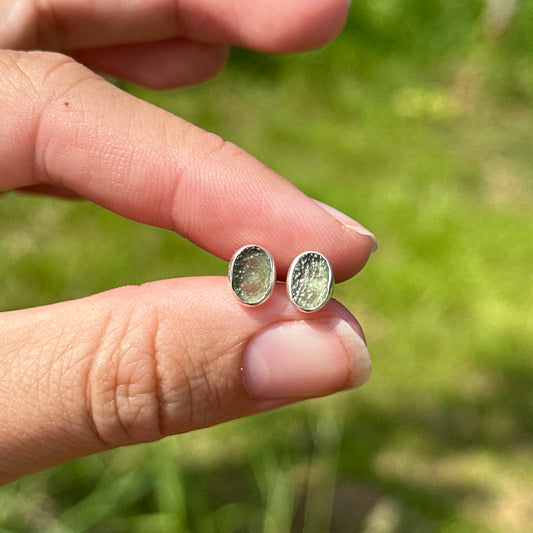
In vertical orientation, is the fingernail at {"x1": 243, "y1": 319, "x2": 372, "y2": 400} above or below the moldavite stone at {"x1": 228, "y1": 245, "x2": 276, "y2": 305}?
below

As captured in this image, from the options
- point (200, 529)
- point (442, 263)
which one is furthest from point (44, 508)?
point (442, 263)

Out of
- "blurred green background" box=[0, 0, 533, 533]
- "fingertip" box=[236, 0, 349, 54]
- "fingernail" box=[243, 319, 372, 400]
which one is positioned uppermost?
"fingertip" box=[236, 0, 349, 54]

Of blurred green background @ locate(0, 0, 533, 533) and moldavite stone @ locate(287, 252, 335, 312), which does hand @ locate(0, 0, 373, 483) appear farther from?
blurred green background @ locate(0, 0, 533, 533)

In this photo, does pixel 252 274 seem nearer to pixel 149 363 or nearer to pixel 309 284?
pixel 309 284

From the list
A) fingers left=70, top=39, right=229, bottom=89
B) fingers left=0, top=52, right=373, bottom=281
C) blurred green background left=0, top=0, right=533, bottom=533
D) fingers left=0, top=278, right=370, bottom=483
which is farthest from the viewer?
fingers left=70, top=39, right=229, bottom=89

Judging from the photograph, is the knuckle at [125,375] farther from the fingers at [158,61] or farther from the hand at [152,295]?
the fingers at [158,61]

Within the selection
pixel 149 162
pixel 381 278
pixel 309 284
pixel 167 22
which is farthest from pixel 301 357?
pixel 381 278

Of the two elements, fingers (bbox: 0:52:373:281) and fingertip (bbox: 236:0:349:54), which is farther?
fingertip (bbox: 236:0:349:54)

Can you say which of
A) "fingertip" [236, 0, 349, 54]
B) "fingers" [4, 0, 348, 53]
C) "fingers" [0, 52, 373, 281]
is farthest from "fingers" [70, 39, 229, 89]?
"fingers" [0, 52, 373, 281]

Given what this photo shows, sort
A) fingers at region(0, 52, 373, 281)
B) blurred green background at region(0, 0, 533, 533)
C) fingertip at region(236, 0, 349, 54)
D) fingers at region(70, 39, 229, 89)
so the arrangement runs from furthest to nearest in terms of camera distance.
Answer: fingers at region(70, 39, 229, 89)
blurred green background at region(0, 0, 533, 533)
fingertip at region(236, 0, 349, 54)
fingers at region(0, 52, 373, 281)
